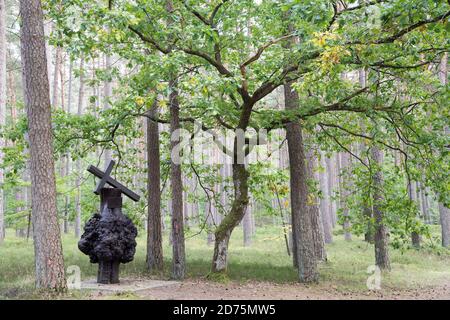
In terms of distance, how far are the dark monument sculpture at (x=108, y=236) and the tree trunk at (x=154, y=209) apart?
2537mm

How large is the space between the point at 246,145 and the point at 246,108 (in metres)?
1.54

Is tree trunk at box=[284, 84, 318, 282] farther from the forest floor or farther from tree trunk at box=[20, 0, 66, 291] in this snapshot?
tree trunk at box=[20, 0, 66, 291]

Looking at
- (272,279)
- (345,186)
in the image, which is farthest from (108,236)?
(345,186)

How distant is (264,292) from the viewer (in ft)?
36.1

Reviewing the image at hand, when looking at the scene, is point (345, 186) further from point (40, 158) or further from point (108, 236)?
point (40, 158)

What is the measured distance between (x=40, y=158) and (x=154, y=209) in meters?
5.68

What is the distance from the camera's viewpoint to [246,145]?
1359 cm

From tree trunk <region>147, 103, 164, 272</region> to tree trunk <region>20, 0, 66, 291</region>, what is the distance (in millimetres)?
5026

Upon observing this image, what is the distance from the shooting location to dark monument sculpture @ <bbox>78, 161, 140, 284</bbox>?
11.1 m

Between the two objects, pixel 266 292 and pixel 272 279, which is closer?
pixel 266 292

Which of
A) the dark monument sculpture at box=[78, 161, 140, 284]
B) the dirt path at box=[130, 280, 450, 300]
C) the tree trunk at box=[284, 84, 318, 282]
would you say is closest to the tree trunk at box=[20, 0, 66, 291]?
the dirt path at box=[130, 280, 450, 300]

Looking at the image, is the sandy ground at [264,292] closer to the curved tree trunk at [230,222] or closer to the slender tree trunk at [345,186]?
the curved tree trunk at [230,222]

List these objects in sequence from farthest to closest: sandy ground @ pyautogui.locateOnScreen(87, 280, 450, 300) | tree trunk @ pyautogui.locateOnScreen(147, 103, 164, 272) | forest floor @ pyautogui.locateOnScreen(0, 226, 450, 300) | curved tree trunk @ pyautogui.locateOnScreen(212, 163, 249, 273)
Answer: tree trunk @ pyautogui.locateOnScreen(147, 103, 164, 272), curved tree trunk @ pyautogui.locateOnScreen(212, 163, 249, 273), forest floor @ pyautogui.locateOnScreen(0, 226, 450, 300), sandy ground @ pyautogui.locateOnScreen(87, 280, 450, 300)
